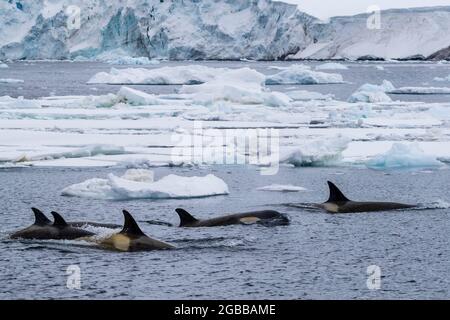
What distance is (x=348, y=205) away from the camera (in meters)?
13.0

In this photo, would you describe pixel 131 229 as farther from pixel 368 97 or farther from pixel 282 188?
pixel 368 97

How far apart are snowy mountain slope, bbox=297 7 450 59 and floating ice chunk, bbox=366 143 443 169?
76923 millimetres

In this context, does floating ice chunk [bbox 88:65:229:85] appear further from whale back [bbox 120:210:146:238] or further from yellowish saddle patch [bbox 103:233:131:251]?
whale back [bbox 120:210:146:238]

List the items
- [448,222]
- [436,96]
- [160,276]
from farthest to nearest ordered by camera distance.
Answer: [436,96]
[448,222]
[160,276]

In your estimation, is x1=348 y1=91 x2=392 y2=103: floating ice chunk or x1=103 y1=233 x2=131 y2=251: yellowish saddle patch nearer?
x1=103 y1=233 x2=131 y2=251: yellowish saddle patch

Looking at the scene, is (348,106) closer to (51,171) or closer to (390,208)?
(51,171)

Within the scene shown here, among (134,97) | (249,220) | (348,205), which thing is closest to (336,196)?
(348,205)

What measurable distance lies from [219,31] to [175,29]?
4646mm

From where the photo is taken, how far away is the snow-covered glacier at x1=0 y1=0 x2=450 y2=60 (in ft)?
303

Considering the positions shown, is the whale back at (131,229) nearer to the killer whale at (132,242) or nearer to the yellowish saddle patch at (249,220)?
the killer whale at (132,242)

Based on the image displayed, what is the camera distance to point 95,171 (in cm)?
1702

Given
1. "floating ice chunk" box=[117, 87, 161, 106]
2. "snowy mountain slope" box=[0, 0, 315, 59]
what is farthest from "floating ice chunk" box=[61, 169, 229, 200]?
"snowy mountain slope" box=[0, 0, 315, 59]

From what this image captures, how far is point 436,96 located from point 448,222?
32.8 metres
